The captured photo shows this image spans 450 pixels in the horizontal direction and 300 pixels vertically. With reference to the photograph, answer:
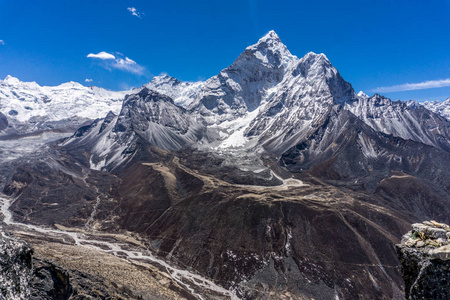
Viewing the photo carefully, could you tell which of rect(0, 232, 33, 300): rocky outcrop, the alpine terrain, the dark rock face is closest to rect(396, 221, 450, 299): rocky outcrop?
rect(0, 232, 33, 300): rocky outcrop

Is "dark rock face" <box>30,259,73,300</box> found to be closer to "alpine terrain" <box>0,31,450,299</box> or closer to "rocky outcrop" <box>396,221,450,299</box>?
"alpine terrain" <box>0,31,450,299</box>

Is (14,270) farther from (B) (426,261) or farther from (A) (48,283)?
(B) (426,261)

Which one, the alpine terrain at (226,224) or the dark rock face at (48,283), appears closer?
the dark rock face at (48,283)

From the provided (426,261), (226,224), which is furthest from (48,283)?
(226,224)

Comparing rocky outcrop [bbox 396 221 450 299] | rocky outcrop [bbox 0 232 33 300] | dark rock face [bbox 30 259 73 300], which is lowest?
dark rock face [bbox 30 259 73 300]

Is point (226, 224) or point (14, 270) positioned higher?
point (226, 224)

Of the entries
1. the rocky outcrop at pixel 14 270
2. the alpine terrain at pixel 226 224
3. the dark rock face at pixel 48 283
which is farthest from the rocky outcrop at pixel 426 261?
the alpine terrain at pixel 226 224

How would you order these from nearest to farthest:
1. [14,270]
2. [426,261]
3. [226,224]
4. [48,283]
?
[426,261]
[14,270]
[48,283]
[226,224]

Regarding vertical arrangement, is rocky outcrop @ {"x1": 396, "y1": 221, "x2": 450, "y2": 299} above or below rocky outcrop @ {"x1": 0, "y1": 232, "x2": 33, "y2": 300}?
above

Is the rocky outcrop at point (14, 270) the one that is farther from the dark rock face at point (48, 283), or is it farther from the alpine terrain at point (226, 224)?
the alpine terrain at point (226, 224)
